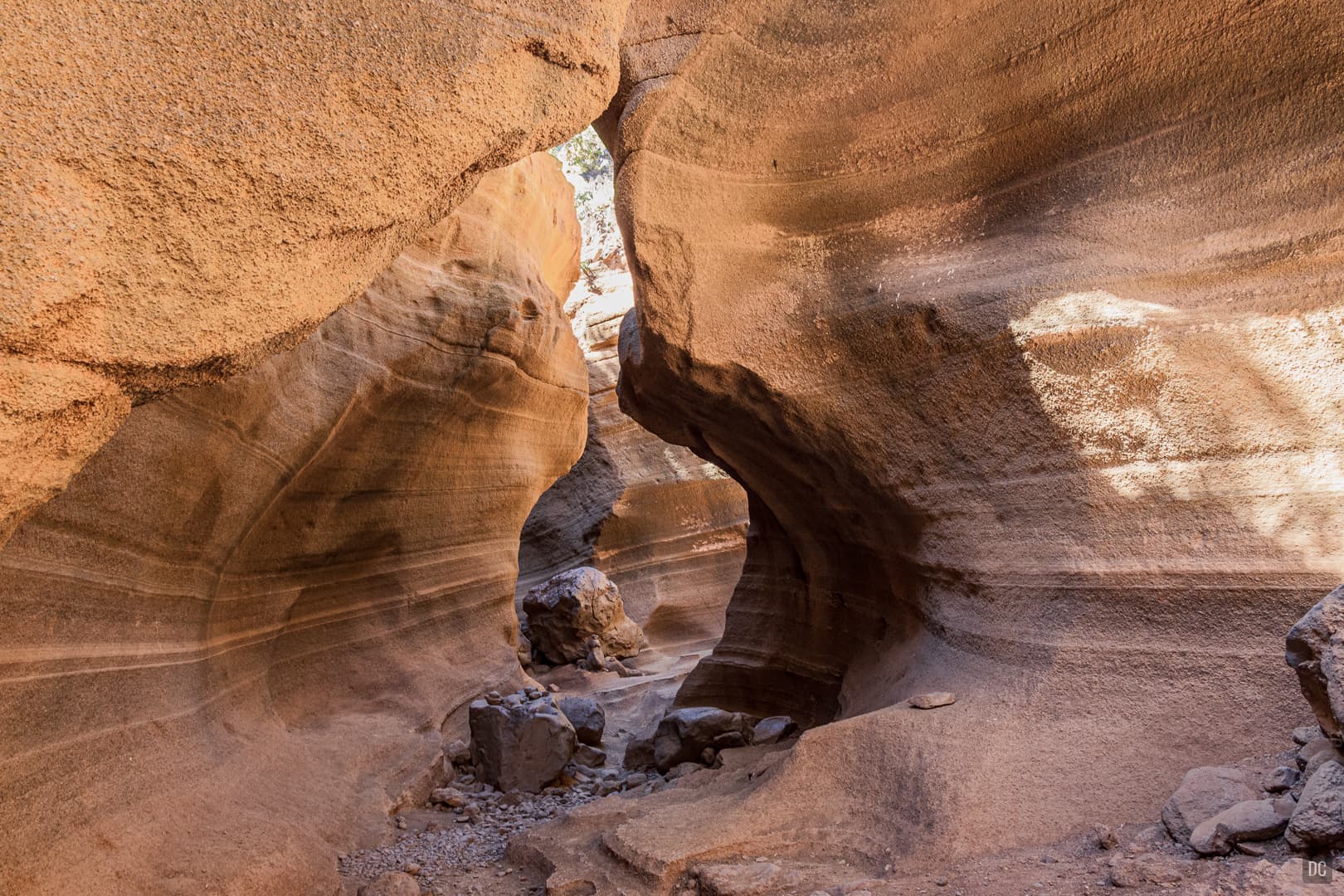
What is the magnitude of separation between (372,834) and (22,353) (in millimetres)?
3108

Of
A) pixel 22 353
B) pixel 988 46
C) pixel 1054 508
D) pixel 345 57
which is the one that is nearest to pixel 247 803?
pixel 22 353

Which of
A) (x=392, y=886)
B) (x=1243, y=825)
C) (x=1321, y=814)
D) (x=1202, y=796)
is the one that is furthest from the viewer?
(x=392, y=886)

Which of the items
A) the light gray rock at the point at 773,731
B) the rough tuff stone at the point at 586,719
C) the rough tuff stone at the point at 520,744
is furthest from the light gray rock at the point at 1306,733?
the rough tuff stone at the point at 586,719

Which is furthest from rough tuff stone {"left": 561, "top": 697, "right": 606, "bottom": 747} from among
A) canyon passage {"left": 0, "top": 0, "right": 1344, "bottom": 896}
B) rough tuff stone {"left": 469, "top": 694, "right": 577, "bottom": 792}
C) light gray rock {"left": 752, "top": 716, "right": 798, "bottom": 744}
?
light gray rock {"left": 752, "top": 716, "right": 798, "bottom": 744}

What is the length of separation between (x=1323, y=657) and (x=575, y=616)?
762cm

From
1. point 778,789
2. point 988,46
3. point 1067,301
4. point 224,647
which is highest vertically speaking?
point 988,46

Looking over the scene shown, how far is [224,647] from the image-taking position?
4211mm

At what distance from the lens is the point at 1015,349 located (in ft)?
11.1

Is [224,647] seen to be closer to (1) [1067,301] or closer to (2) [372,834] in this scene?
(2) [372,834]

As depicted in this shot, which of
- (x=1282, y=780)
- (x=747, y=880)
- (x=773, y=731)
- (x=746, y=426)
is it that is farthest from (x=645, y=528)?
(x=1282, y=780)

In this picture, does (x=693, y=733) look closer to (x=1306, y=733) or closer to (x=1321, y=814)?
(x=1306, y=733)

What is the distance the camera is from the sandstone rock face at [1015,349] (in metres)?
2.80

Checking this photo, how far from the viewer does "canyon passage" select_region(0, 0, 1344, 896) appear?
1904 millimetres

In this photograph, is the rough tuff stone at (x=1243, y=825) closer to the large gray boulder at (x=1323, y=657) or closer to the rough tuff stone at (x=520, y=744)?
the large gray boulder at (x=1323, y=657)
